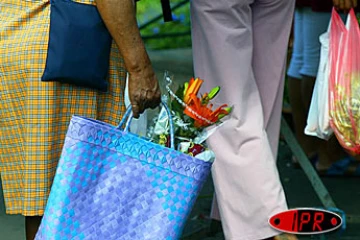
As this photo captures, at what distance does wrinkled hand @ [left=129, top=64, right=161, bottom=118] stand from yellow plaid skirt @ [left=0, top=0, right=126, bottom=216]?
0.64ft

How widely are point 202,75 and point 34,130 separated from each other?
0.91 metres

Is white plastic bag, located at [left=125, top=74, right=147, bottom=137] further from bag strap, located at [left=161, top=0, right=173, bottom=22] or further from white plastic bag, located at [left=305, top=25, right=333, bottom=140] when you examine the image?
white plastic bag, located at [left=305, top=25, right=333, bottom=140]

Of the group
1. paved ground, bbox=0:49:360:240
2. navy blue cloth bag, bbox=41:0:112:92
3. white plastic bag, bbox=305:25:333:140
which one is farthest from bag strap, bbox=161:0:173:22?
paved ground, bbox=0:49:360:240

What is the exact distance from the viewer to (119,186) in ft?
8.68

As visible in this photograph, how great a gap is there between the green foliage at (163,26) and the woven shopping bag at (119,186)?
262 inches

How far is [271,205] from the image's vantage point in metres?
3.63

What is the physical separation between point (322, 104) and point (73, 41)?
1.39 meters

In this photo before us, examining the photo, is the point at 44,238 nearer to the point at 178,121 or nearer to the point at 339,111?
the point at 178,121

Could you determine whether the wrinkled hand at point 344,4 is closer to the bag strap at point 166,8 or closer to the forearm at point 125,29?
the bag strap at point 166,8

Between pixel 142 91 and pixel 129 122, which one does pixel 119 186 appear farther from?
pixel 142 91

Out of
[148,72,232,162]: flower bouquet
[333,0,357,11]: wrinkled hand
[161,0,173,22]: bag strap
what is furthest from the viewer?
[333,0,357,11]: wrinkled hand

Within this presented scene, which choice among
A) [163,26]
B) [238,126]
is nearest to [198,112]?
[238,126]

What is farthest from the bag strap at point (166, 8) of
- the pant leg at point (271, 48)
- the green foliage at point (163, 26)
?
the green foliage at point (163, 26)

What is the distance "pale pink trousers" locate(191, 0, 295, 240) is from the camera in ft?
11.8
